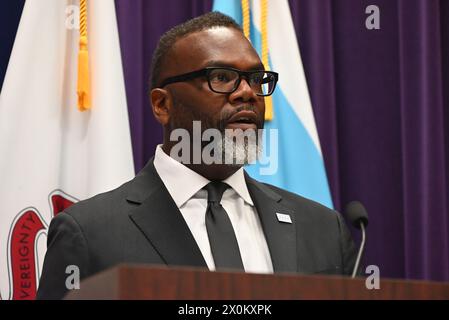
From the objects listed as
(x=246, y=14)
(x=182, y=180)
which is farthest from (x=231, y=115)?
(x=246, y=14)

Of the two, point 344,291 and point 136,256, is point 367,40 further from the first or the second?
point 344,291

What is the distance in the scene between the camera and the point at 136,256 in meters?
1.94

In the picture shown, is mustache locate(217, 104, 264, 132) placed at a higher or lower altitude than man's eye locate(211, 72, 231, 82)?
lower

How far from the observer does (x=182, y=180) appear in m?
2.14

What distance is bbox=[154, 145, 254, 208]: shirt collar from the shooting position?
2.12m

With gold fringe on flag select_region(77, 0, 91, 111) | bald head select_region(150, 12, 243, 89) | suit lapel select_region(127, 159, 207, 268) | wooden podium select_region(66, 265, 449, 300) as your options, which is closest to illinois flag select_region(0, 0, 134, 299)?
gold fringe on flag select_region(77, 0, 91, 111)

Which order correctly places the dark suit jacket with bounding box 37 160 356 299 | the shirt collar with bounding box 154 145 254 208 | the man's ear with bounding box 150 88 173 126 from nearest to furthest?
1. the dark suit jacket with bounding box 37 160 356 299
2. the shirt collar with bounding box 154 145 254 208
3. the man's ear with bounding box 150 88 173 126

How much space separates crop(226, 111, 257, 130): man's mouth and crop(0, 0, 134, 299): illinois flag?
2.24ft

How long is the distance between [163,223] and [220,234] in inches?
5.7

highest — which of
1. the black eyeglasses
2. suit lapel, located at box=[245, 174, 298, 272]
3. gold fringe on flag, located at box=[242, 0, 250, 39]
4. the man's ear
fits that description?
gold fringe on flag, located at box=[242, 0, 250, 39]

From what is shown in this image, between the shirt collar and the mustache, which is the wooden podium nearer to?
the shirt collar

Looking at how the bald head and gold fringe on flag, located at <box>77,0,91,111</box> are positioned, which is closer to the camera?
the bald head

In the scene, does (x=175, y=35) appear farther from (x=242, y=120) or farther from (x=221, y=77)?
(x=242, y=120)

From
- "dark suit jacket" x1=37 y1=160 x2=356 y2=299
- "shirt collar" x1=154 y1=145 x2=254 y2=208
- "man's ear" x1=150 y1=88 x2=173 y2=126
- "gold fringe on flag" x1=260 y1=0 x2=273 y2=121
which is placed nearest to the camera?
"dark suit jacket" x1=37 y1=160 x2=356 y2=299
